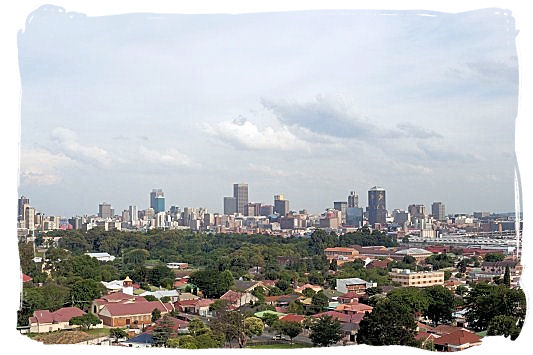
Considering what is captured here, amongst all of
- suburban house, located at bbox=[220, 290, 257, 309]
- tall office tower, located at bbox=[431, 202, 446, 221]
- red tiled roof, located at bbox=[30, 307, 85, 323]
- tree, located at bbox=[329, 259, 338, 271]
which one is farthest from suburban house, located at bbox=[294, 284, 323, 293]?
red tiled roof, located at bbox=[30, 307, 85, 323]

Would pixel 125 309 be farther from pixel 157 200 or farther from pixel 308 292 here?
pixel 308 292

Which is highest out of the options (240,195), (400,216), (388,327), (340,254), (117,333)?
(240,195)

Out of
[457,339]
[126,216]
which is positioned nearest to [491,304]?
[457,339]

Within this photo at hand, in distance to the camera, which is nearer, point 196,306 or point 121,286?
point 196,306

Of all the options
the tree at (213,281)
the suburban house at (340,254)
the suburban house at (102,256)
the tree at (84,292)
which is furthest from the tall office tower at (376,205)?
the suburban house at (102,256)

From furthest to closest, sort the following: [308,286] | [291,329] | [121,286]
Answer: [121,286]
[308,286]
[291,329]

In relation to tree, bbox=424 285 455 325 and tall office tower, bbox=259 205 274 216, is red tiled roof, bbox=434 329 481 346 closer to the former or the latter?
tree, bbox=424 285 455 325

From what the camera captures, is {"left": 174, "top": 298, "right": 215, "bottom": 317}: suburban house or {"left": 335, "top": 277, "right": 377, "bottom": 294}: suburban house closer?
{"left": 174, "top": 298, "right": 215, "bottom": 317}: suburban house

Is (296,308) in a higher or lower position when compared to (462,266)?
lower
